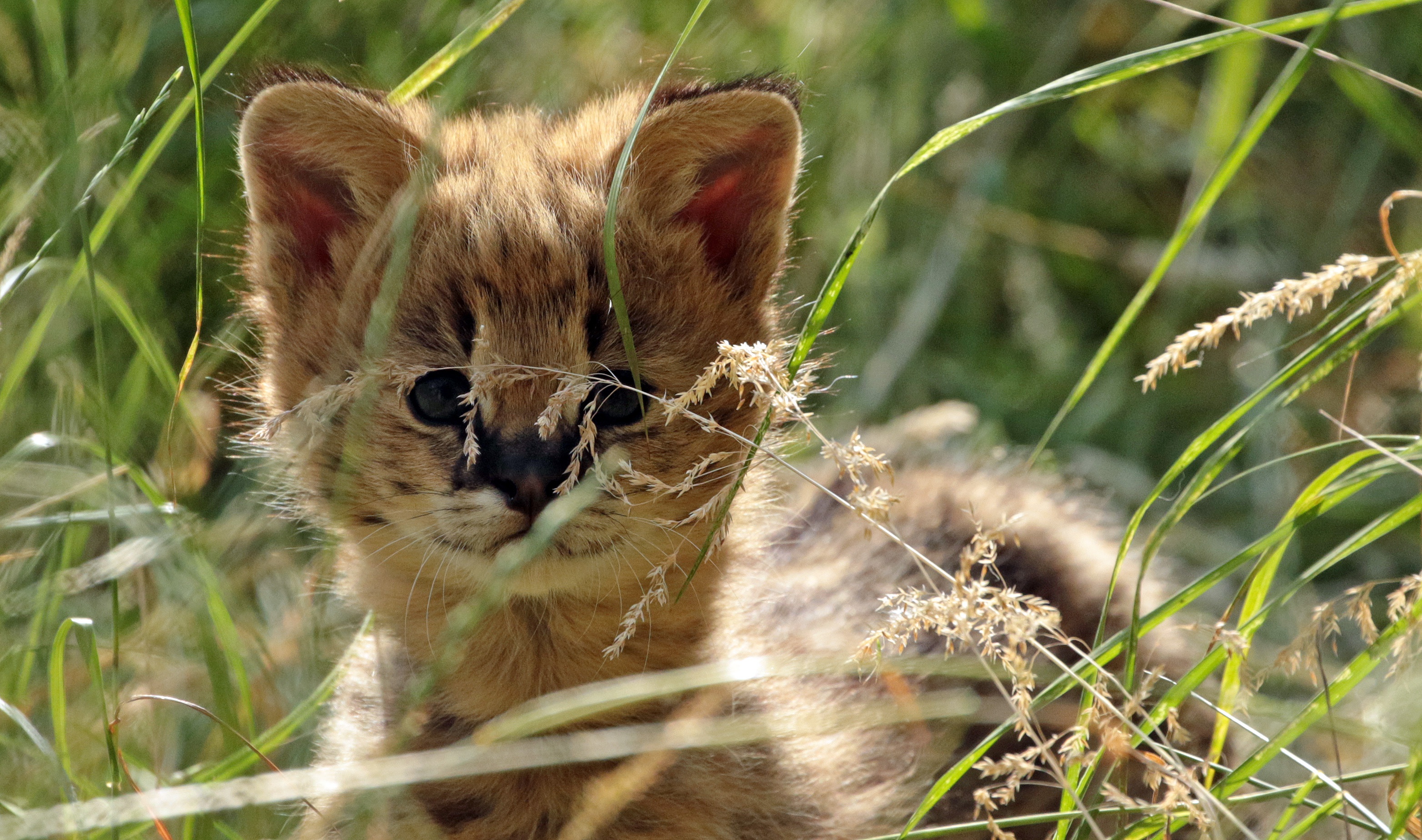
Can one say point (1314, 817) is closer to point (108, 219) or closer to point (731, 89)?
point (731, 89)

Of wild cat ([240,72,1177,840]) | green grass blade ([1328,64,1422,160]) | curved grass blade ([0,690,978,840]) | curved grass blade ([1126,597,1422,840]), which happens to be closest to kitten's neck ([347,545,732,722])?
wild cat ([240,72,1177,840])

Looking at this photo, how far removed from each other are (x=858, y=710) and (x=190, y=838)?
1074 millimetres

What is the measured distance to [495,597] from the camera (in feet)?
5.27

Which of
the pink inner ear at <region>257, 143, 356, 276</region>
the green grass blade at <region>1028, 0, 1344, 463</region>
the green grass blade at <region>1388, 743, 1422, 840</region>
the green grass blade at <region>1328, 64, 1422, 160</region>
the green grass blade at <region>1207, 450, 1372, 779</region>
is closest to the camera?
the green grass blade at <region>1388, 743, 1422, 840</region>

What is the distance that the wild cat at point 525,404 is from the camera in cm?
195

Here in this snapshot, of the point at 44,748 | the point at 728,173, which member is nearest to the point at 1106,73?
the point at 728,173

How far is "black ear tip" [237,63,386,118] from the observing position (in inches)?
82.8

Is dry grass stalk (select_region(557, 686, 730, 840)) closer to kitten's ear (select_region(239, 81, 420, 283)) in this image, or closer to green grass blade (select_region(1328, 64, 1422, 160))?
kitten's ear (select_region(239, 81, 420, 283))

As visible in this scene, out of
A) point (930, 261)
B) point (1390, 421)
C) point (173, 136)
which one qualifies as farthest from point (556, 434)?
point (1390, 421)

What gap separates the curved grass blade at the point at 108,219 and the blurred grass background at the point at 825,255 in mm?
68

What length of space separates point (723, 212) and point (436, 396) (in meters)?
0.60

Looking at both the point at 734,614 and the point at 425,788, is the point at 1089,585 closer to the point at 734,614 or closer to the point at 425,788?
the point at 734,614

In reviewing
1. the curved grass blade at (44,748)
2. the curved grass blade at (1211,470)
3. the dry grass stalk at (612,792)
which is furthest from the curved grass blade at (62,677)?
the curved grass blade at (1211,470)

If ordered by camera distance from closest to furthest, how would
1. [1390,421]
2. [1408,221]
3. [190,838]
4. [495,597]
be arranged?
1. [495,597]
2. [190,838]
3. [1390,421]
4. [1408,221]
